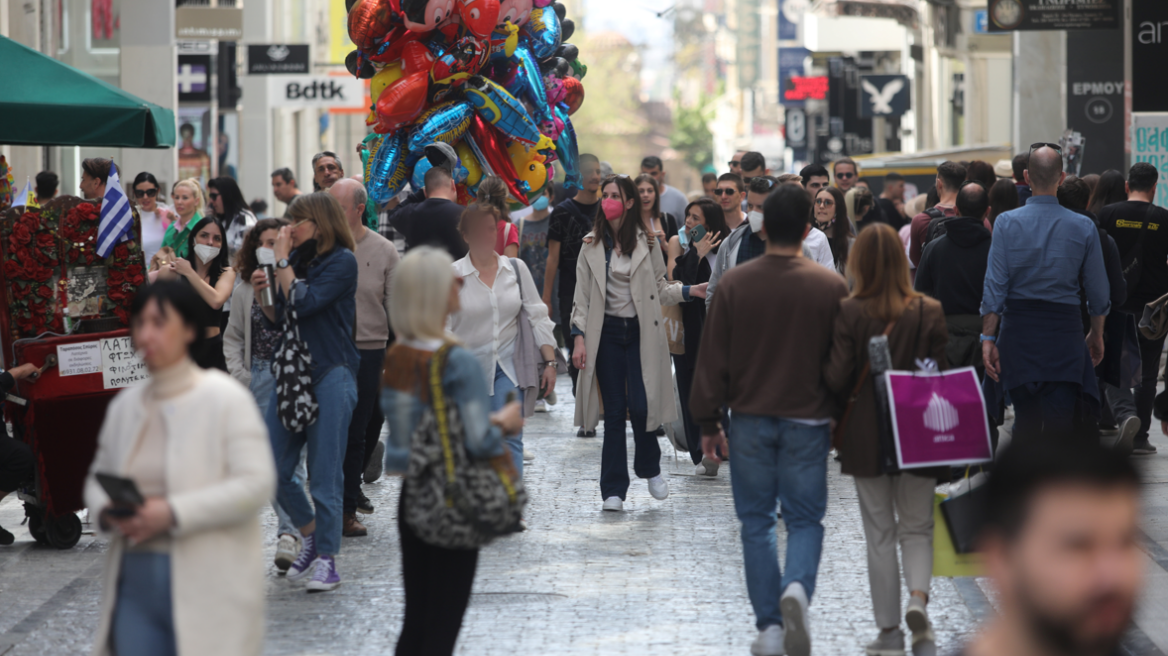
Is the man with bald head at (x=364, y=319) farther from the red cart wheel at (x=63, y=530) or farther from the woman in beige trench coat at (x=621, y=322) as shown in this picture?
the red cart wheel at (x=63, y=530)

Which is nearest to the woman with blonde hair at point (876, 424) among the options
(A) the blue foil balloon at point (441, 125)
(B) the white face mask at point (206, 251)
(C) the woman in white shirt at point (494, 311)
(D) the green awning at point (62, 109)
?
(C) the woman in white shirt at point (494, 311)

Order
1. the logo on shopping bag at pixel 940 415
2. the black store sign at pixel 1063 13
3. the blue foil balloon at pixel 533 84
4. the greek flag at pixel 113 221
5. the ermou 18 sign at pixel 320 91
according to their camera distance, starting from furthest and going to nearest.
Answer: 1. the ermou 18 sign at pixel 320 91
2. the black store sign at pixel 1063 13
3. the blue foil balloon at pixel 533 84
4. the greek flag at pixel 113 221
5. the logo on shopping bag at pixel 940 415

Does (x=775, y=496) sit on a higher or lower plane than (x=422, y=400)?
lower

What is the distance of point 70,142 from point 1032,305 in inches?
210

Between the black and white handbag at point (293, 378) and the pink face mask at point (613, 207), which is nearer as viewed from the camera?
the black and white handbag at point (293, 378)

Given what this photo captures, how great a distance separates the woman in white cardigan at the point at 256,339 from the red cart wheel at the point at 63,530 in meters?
1.41

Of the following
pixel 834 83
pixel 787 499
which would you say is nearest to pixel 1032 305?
pixel 787 499

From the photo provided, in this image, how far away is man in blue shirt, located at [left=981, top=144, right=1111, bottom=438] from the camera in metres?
7.41

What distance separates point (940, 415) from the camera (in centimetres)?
536

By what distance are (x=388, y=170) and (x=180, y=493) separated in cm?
805

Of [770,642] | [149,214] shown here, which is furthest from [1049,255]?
[149,214]

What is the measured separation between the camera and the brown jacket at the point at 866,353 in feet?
17.7

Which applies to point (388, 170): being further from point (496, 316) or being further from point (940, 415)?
point (940, 415)

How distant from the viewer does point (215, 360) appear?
8.77 meters
